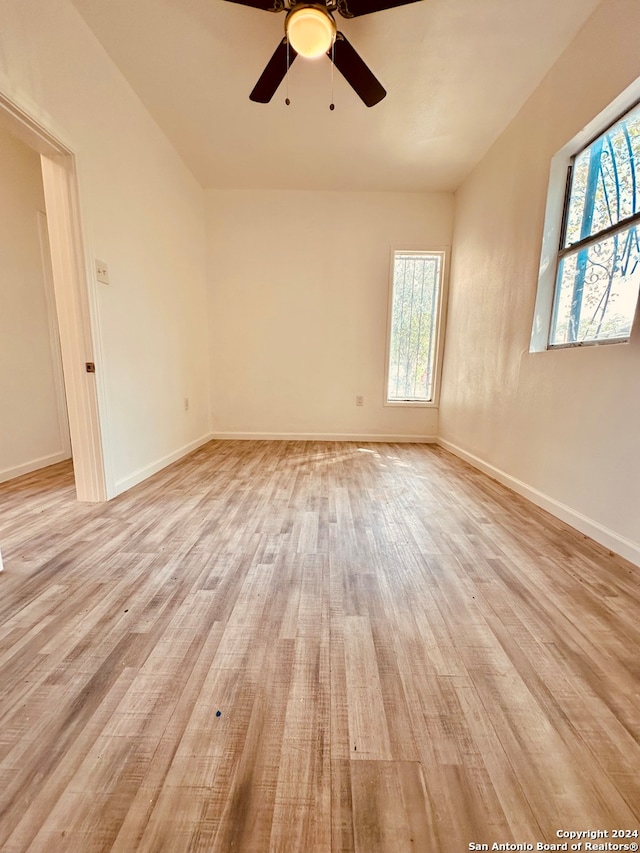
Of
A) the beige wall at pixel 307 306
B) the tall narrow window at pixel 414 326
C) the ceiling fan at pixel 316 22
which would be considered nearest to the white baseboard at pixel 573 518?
the tall narrow window at pixel 414 326

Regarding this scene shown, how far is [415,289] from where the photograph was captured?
12.7 feet

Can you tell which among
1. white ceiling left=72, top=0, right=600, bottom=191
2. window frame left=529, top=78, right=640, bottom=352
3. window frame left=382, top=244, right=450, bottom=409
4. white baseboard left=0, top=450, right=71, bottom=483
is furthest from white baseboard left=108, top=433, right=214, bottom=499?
window frame left=529, top=78, right=640, bottom=352

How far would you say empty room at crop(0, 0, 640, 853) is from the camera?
70 centimetres

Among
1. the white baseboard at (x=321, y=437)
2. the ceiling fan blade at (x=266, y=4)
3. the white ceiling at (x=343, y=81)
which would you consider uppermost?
the white ceiling at (x=343, y=81)

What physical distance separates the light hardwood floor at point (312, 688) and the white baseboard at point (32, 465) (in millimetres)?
1152

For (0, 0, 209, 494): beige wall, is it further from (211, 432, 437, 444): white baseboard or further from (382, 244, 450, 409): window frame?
(382, 244, 450, 409): window frame

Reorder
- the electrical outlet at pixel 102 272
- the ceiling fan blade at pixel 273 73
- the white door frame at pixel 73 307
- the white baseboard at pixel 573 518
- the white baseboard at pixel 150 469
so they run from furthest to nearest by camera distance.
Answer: the white baseboard at pixel 150 469
the electrical outlet at pixel 102 272
the white door frame at pixel 73 307
the ceiling fan blade at pixel 273 73
the white baseboard at pixel 573 518

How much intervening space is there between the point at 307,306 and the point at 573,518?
3.27 meters

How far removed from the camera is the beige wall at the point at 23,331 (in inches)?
102

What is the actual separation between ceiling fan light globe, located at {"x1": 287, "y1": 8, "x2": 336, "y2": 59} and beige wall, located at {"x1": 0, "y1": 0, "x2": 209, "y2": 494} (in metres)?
1.28

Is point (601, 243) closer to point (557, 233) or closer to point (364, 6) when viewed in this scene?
point (557, 233)

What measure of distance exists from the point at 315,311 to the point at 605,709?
3820mm

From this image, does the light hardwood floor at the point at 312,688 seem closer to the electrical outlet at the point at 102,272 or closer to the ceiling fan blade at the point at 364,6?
the electrical outlet at the point at 102,272

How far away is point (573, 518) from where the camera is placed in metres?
1.83
